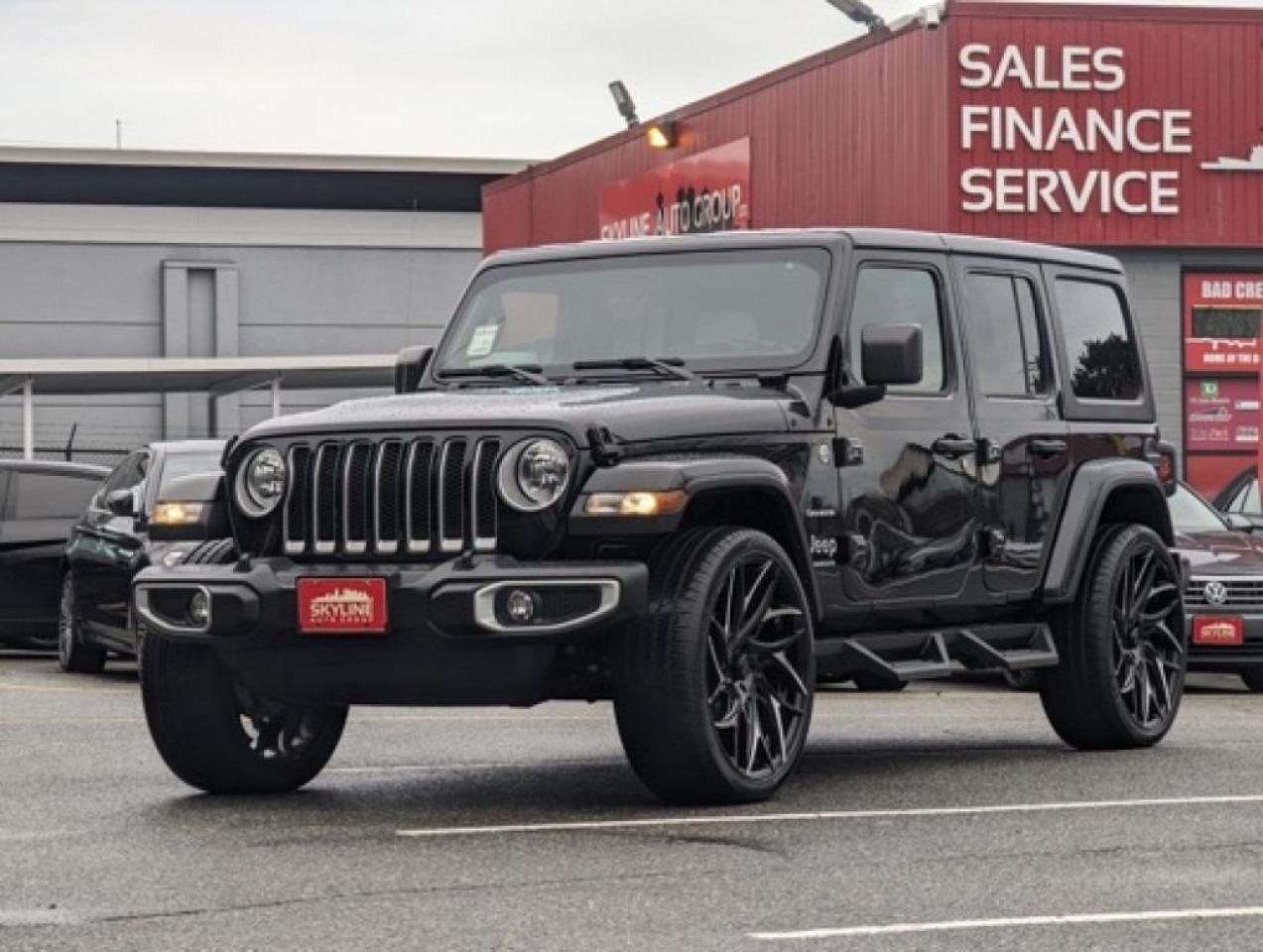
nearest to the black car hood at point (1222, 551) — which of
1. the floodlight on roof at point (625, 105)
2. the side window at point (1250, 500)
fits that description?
the side window at point (1250, 500)

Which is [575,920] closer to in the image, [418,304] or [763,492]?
[763,492]

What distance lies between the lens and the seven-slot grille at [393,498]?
31.2 feet

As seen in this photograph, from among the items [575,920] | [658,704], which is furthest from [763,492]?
[575,920]

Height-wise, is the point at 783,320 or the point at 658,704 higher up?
the point at 783,320

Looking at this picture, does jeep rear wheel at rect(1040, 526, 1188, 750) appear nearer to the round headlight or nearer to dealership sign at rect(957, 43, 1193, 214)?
the round headlight

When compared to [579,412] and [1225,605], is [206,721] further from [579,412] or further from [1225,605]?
[1225,605]

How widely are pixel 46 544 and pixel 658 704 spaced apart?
12.4 meters

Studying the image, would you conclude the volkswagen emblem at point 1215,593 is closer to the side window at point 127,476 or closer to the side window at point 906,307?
the side window at point 906,307

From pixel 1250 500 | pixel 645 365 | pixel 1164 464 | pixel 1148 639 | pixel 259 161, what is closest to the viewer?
pixel 645 365

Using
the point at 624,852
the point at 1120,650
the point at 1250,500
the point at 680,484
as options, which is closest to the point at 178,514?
the point at 680,484

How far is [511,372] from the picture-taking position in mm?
10969

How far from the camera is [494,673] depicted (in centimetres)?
945

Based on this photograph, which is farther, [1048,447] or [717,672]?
[1048,447]

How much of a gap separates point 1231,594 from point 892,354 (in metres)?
7.59
